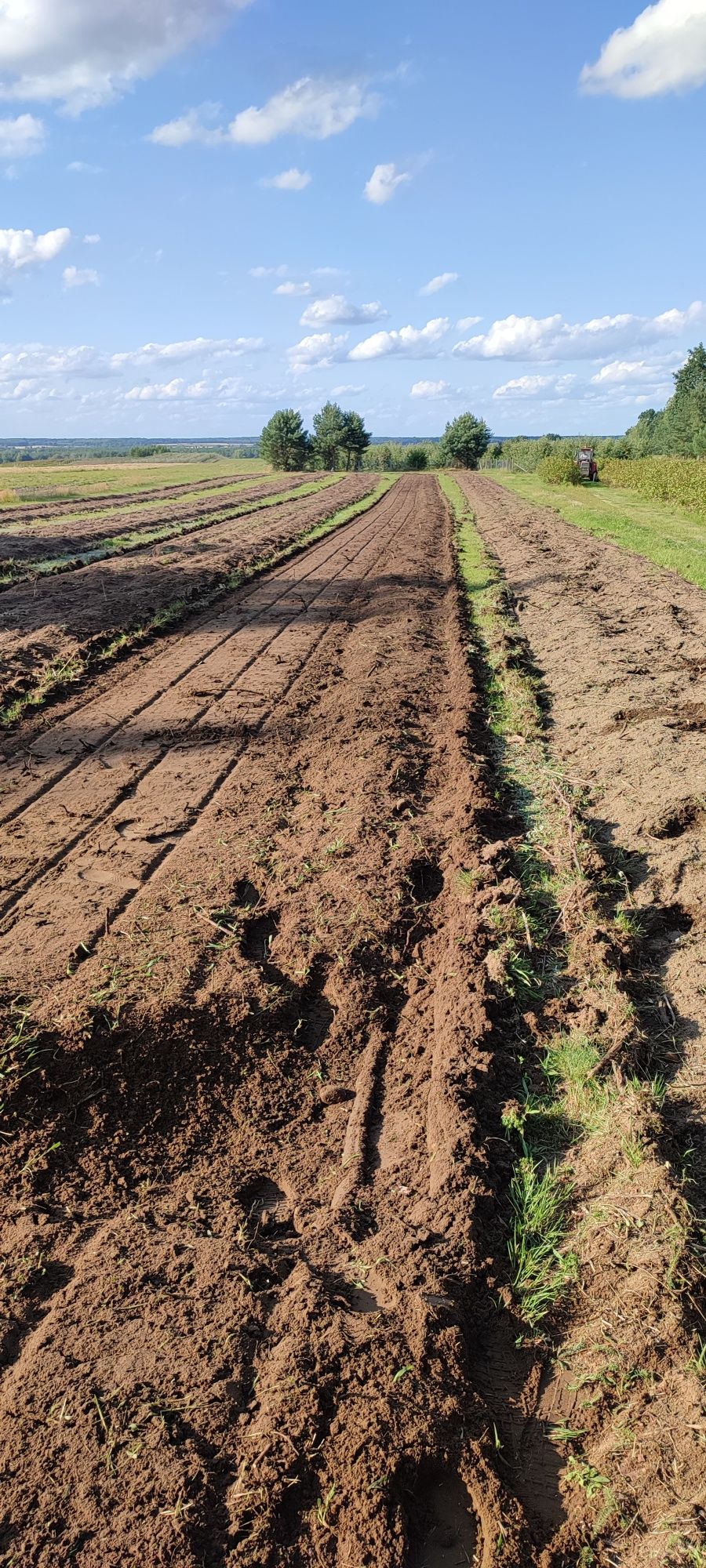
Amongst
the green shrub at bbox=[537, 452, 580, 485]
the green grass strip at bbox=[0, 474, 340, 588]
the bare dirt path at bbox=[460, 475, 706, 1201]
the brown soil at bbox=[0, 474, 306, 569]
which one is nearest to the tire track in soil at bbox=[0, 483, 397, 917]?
the bare dirt path at bbox=[460, 475, 706, 1201]

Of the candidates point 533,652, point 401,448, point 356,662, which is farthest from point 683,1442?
point 401,448

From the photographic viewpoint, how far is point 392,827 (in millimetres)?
6230

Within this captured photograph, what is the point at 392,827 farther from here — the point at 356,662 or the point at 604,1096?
the point at 356,662

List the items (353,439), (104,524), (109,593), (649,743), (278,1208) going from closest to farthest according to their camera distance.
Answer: (278,1208) → (649,743) → (109,593) → (104,524) → (353,439)

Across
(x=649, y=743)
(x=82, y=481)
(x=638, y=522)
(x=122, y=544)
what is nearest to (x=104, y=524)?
(x=122, y=544)

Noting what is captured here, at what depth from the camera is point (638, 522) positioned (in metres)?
24.6

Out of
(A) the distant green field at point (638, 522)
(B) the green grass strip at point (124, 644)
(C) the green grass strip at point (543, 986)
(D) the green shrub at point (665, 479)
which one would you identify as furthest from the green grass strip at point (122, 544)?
(D) the green shrub at point (665, 479)

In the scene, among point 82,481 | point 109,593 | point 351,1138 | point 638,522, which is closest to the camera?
point 351,1138

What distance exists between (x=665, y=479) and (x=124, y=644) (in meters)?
26.6

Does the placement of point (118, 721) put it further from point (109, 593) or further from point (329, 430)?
point (329, 430)

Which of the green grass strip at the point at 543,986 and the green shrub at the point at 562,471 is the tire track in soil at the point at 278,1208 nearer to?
the green grass strip at the point at 543,986

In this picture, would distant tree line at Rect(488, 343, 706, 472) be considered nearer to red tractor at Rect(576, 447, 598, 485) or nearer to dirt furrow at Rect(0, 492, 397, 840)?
red tractor at Rect(576, 447, 598, 485)

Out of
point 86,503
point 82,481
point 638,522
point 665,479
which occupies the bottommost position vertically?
point 638,522

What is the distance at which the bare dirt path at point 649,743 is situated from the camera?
4562 millimetres
